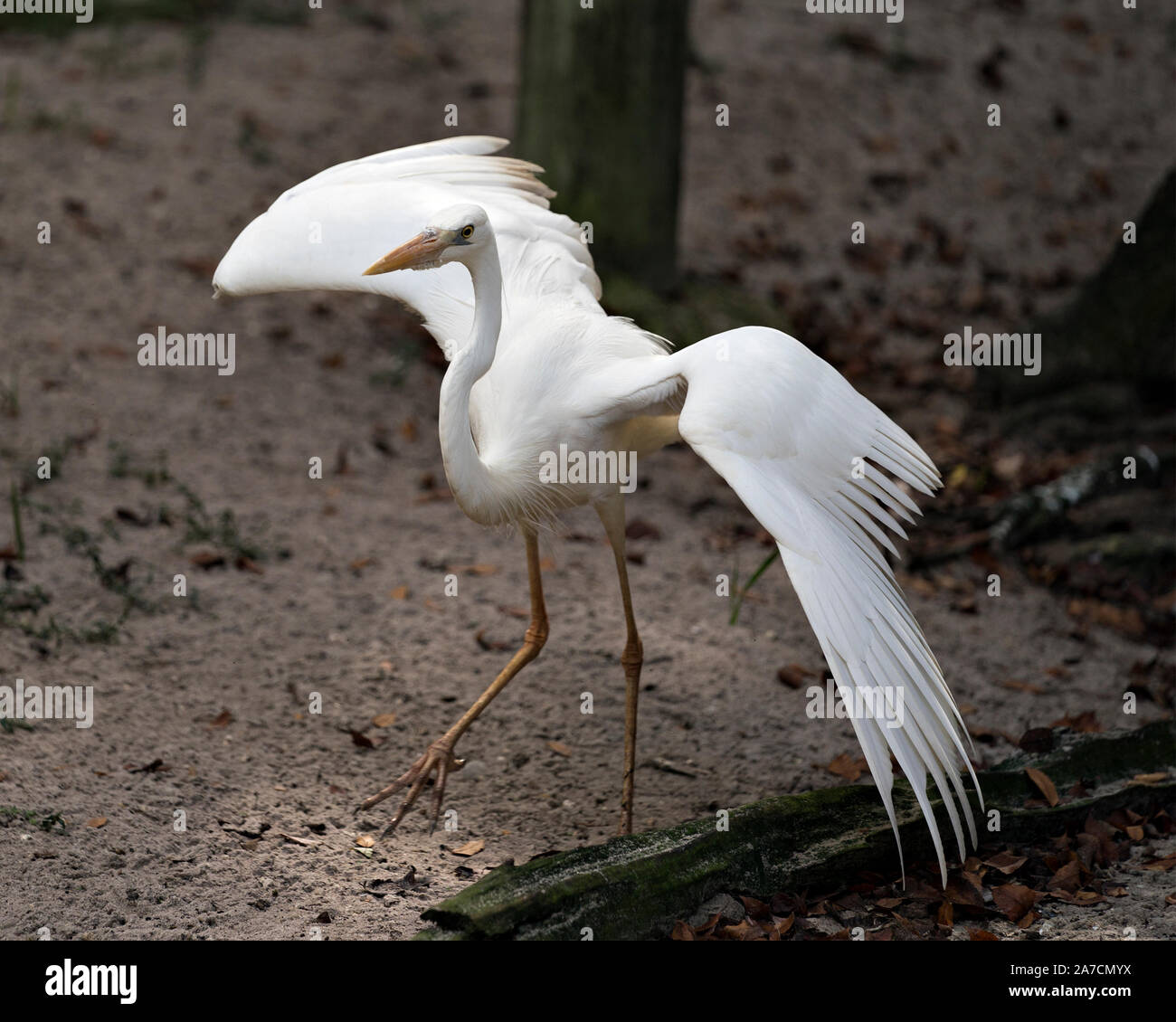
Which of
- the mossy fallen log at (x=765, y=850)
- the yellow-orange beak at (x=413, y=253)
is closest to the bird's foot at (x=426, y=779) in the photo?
the mossy fallen log at (x=765, y=850)

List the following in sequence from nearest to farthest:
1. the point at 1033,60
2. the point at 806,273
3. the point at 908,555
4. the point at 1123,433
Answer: the point at 908,555 < the point at 1123,433 < the point at 806,273 < the point at 1033,60

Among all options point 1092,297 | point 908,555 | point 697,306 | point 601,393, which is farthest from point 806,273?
point 601,393

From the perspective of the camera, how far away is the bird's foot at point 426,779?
4.12 metres

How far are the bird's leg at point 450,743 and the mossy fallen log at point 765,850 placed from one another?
2.92 feet

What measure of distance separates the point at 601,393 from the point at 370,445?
308cm

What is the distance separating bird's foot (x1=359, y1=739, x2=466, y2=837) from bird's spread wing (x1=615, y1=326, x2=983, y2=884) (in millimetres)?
1335

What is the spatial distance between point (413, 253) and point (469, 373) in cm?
40

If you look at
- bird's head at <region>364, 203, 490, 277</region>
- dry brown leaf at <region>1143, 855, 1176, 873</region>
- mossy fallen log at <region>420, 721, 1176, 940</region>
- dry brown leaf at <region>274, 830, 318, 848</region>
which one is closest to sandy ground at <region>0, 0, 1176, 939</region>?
dry brown leaf at <region>274, 830, 318, 848</region>

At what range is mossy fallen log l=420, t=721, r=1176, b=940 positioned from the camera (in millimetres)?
3178

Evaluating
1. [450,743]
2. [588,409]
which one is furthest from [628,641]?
[588,409]

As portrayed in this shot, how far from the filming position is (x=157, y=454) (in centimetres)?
630

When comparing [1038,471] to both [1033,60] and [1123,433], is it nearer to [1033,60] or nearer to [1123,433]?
[1123,433]

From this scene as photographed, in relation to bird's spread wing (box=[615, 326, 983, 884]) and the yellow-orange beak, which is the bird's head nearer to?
the yellow-orange beak

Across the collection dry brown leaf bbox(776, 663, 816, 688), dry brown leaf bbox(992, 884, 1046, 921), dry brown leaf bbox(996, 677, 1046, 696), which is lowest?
dry brown leaf bbox(992, 884, 1046, 921)
